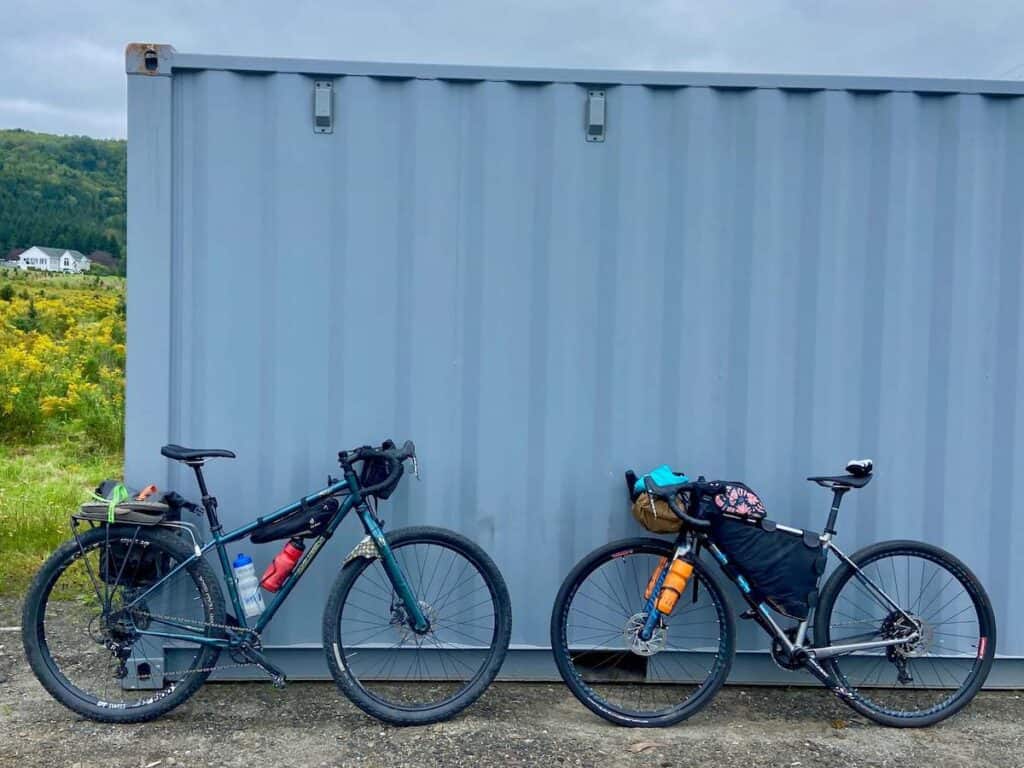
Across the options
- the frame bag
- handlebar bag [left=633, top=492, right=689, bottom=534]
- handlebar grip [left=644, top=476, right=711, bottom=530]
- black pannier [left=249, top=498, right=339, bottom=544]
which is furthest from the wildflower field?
the frame bag

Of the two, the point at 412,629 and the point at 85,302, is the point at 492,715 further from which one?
the point at 85,302

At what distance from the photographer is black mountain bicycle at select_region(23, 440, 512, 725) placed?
12.2 feet

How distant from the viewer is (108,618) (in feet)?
12.4

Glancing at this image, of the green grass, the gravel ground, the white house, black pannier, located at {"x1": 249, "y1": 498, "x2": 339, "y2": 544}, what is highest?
the white house

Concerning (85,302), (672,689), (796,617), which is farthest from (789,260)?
(85,302)

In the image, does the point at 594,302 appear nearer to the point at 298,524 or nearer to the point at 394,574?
the point at 394,574

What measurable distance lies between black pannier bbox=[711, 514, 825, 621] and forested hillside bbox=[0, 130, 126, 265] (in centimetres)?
1284

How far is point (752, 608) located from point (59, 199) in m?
15.6

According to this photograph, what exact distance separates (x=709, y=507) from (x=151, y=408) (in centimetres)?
237

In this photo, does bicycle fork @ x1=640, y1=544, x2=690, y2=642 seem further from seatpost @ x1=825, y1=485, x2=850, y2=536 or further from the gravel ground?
seatpost @ x1=825, y1=485, x2=850, y2=536

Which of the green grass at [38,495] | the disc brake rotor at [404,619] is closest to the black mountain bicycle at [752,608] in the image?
the disc brake rotor at [404,619]

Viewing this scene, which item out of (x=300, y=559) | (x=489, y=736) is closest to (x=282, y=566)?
(x=300, y=559)

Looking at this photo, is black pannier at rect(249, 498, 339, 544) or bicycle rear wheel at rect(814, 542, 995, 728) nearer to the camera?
black pannier at rect(249, 498, 339, 544)

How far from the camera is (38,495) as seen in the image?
7621 mm
